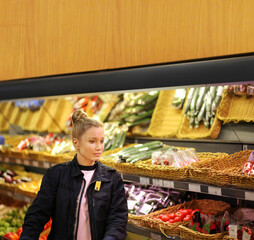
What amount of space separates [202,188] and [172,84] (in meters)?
0.94

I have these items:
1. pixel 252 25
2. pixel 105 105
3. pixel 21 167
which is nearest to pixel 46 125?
pixel 21 167

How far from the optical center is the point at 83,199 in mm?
2182

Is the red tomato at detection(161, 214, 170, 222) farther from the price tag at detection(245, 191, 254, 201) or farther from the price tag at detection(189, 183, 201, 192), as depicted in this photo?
the price tag at detection(245, 191, 254, 201)

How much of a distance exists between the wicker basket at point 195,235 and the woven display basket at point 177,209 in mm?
46

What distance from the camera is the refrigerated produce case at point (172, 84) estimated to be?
1.64 meters

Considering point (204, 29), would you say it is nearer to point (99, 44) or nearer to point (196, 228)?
point (99, 44)

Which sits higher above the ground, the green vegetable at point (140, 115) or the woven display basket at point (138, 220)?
the green vegetable at point (140, 115)

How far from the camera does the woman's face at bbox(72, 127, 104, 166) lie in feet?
7.33

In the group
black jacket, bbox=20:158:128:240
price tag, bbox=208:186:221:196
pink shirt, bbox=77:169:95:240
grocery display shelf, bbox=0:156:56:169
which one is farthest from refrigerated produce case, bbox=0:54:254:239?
grocery display shelf, bbox=0:156:56:169

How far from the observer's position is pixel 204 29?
174 cm

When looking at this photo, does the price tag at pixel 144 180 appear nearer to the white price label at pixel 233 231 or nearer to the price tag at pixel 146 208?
the price tag at pixel 146 208

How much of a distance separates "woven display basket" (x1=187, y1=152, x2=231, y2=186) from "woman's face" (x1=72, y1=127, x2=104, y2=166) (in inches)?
27.0

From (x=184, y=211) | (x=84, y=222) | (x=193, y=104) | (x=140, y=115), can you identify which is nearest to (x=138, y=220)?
(x=184, y=211)

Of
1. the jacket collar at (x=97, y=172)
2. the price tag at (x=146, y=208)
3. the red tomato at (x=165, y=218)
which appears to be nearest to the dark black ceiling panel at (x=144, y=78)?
the jacket collar at (x=97, y=172)
